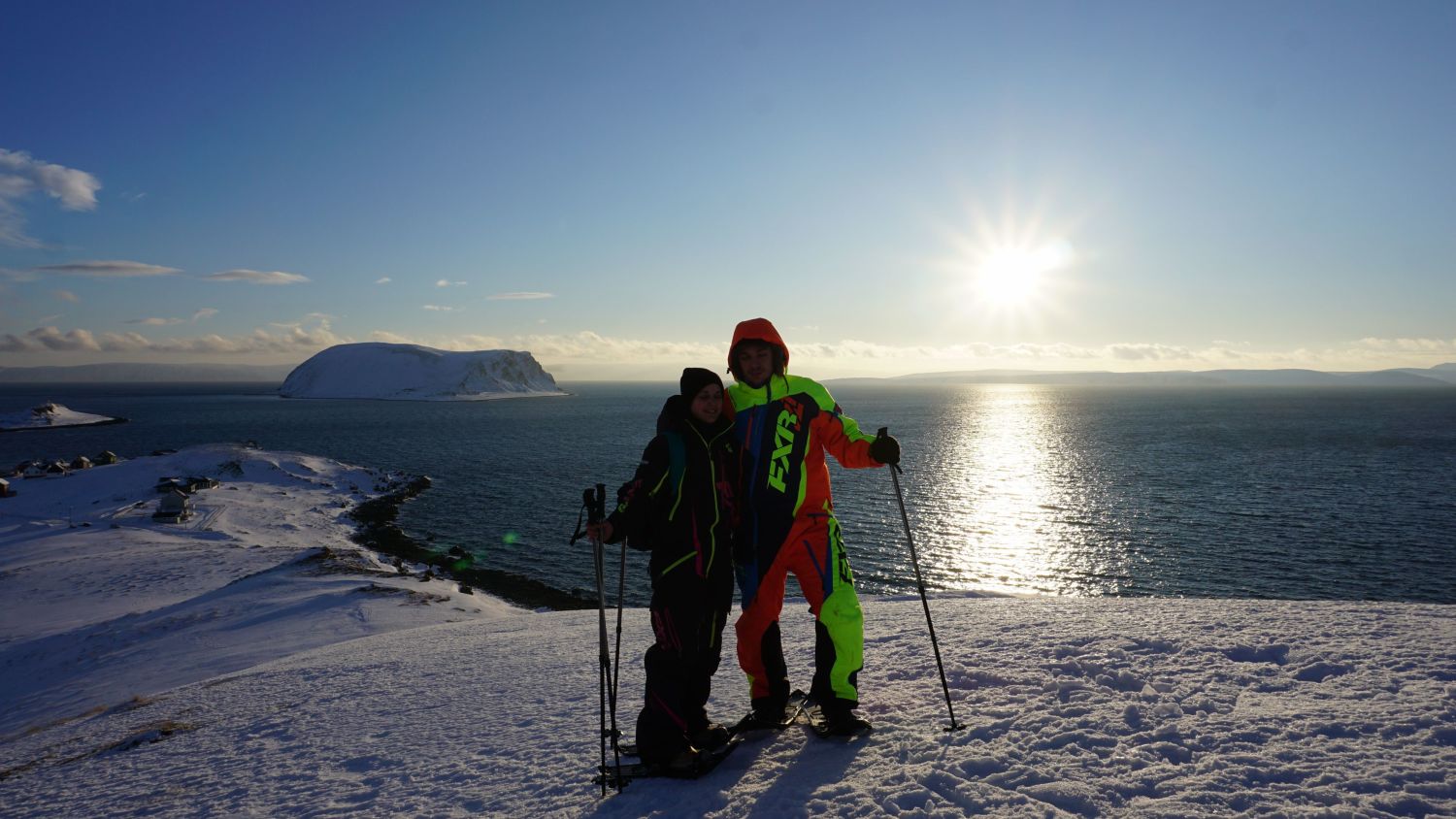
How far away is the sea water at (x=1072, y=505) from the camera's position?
87.0 ft

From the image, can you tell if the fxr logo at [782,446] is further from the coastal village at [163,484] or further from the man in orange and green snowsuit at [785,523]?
the coastal village at [163,484]

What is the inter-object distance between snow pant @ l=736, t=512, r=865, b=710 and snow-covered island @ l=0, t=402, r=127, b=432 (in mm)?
147628

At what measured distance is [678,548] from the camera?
4.50 meters

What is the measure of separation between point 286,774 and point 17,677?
44.1ft

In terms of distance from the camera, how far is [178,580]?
21.3 m

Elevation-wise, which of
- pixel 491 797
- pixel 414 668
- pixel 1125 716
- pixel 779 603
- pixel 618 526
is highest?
pixel 618 526

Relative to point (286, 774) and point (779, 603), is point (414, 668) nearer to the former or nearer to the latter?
point (286, 774)

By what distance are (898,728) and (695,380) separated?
285cm

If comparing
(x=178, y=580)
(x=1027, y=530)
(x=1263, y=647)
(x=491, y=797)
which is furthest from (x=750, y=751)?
(x=1027, y=530)

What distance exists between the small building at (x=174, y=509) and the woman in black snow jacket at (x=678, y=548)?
3724cm

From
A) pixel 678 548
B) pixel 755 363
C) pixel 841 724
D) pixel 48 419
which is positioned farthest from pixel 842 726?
pixel 48 419

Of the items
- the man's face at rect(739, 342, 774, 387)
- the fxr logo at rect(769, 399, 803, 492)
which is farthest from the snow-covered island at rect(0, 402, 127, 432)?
the fxr logo at rect(769, 399, 803, 492)

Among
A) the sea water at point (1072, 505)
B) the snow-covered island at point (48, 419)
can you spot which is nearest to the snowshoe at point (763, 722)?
the sea water at point (1072, 505)

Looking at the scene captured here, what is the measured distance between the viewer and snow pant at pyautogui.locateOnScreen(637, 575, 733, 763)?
4488 mm
